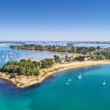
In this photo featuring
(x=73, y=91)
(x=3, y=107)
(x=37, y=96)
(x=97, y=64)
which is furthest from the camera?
(x=97, y=64)

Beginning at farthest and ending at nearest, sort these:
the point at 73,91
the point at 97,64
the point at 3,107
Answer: the point at 97,64
the point at 73,91
the point at 3,107

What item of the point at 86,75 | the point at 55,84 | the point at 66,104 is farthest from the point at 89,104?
the point at 86,75

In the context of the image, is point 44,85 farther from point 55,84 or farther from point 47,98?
point 47,98

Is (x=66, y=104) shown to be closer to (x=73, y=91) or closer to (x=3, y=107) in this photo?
(x=73, y=91)

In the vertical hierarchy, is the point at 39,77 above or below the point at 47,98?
above

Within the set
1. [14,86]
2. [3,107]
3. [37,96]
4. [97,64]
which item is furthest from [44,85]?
[97,64]

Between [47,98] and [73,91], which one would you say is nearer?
[47,98]
